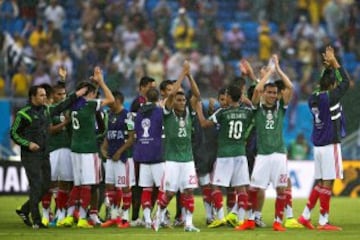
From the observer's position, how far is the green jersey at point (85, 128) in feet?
69.3

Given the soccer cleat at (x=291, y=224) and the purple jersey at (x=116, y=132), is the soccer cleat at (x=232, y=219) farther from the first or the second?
the purple jersey at (x=116, y=132)

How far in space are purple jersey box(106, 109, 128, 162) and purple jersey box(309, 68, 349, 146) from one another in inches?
131

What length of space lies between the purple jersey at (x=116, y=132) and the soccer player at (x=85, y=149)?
45 cm

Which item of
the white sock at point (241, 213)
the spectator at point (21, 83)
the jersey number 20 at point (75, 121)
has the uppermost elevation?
the spectator at point (21, 83)

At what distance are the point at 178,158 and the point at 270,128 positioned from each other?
1636 millimetres

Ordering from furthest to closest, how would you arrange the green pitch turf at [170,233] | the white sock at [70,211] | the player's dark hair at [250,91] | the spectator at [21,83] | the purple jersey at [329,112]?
the spectator at [21,83] → the player's dark hair at [250,91] → the white sock at [70,211] → the purple jersey at [329,112] → the green pitch turf at [170,233]

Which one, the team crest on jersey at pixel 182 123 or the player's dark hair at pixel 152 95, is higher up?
the player's dark hair at pixel 152 95

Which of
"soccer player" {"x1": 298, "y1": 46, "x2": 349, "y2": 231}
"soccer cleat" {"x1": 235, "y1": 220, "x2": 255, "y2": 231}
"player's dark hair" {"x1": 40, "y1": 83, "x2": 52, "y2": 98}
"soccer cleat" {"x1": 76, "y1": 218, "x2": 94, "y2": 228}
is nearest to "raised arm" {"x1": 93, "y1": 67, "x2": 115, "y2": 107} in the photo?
"player's dark hair" {"x1": 40, "y1": 83, "x2": 52, "y2": 98}

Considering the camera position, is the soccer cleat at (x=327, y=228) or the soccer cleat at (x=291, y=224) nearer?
the soccer cleat at (x=327, y=228)

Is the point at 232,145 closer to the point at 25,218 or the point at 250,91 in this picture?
the point at 250,91

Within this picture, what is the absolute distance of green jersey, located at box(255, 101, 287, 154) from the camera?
2042 cm

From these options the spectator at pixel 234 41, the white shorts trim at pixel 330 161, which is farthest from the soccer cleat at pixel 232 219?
the spectator at pixel 234 41

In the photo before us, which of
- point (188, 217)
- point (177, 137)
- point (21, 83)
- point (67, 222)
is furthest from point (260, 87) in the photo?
point (21, 83)

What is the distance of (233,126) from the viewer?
20.8 meters
